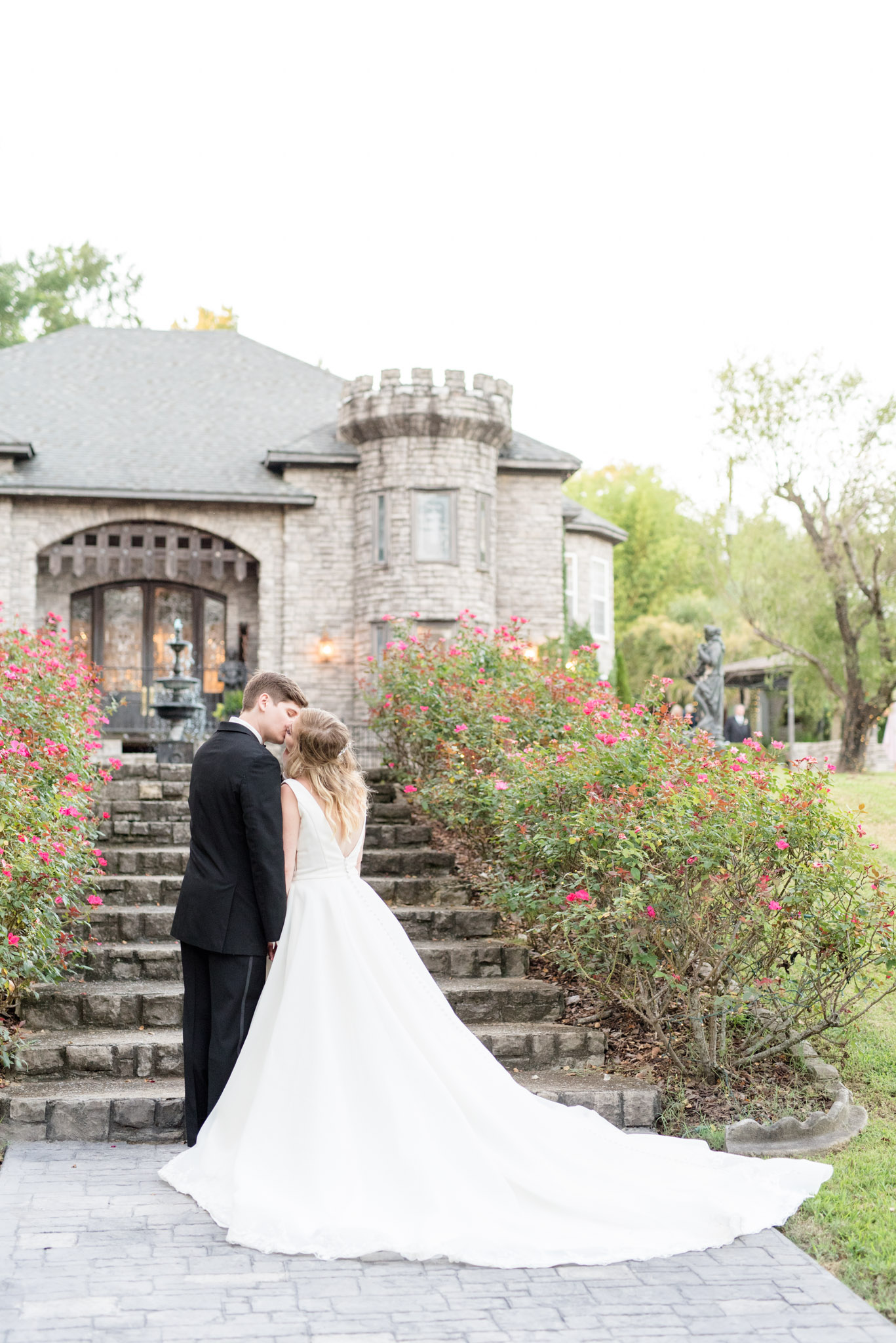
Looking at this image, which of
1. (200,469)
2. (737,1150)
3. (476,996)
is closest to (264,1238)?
(737,1150)

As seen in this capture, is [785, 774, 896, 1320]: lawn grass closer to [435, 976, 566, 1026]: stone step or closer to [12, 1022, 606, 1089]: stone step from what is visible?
[12, 1022, 606, 1089]: stone step

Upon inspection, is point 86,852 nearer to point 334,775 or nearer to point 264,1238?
point 334,775

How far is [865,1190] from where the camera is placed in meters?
4.99

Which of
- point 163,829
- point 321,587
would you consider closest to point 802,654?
point 321,587

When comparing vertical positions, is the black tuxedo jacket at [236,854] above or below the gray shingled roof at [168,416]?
below

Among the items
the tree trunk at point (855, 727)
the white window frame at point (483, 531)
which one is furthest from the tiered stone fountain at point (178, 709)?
the tree trunk at point (855, 727)

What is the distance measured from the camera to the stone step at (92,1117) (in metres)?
5.57

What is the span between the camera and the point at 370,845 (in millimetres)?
9750

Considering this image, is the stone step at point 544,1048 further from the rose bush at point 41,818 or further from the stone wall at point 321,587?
the stone wall at point 321,587

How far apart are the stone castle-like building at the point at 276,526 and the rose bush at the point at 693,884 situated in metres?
14.2

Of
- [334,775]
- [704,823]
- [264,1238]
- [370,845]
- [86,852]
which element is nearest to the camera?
[264,1238]

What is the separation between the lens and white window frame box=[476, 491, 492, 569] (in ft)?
71.6

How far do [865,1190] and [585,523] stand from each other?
2118 cm

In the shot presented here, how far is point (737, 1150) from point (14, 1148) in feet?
10.5
